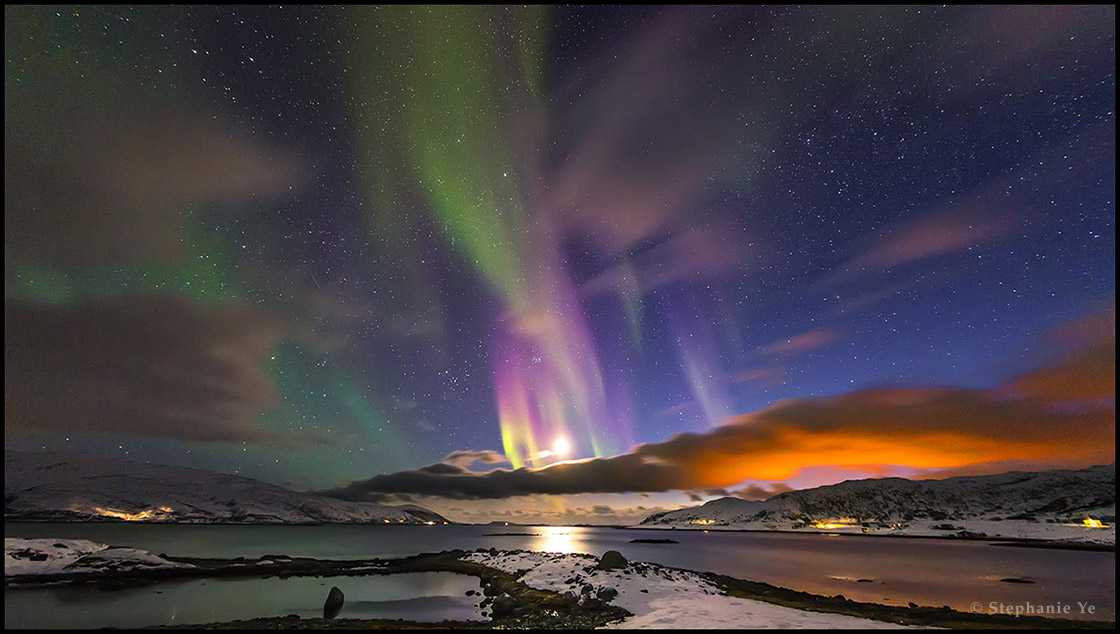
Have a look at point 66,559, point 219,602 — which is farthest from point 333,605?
point 66,559

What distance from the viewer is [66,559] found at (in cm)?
5372

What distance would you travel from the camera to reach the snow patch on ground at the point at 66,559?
5031 cm

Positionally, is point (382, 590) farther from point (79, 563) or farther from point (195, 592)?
point (79, 563)

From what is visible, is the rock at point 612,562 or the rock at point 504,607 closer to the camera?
the rock at point 504,607

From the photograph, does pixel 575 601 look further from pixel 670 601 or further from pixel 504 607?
pixel 670 601

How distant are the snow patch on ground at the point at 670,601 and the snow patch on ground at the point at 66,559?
49320mm

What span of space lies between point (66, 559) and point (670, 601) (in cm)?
6585

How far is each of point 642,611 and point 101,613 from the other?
38.7 m

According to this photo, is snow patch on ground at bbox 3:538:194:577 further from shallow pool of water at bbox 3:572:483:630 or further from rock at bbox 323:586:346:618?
rock at bbox 323:586:346:618

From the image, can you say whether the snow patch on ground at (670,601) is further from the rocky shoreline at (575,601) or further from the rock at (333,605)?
the rock at (333,605)

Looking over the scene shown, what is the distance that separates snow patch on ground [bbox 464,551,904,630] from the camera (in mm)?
24006

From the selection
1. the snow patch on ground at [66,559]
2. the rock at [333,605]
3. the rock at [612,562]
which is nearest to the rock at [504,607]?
the rock at [612,562]

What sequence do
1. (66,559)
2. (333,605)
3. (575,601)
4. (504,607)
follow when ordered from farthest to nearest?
(66,559) < (333,605) < (504,607) < (575,601)

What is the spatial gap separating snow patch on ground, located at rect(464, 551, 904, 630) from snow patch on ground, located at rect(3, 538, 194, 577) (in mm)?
49320
